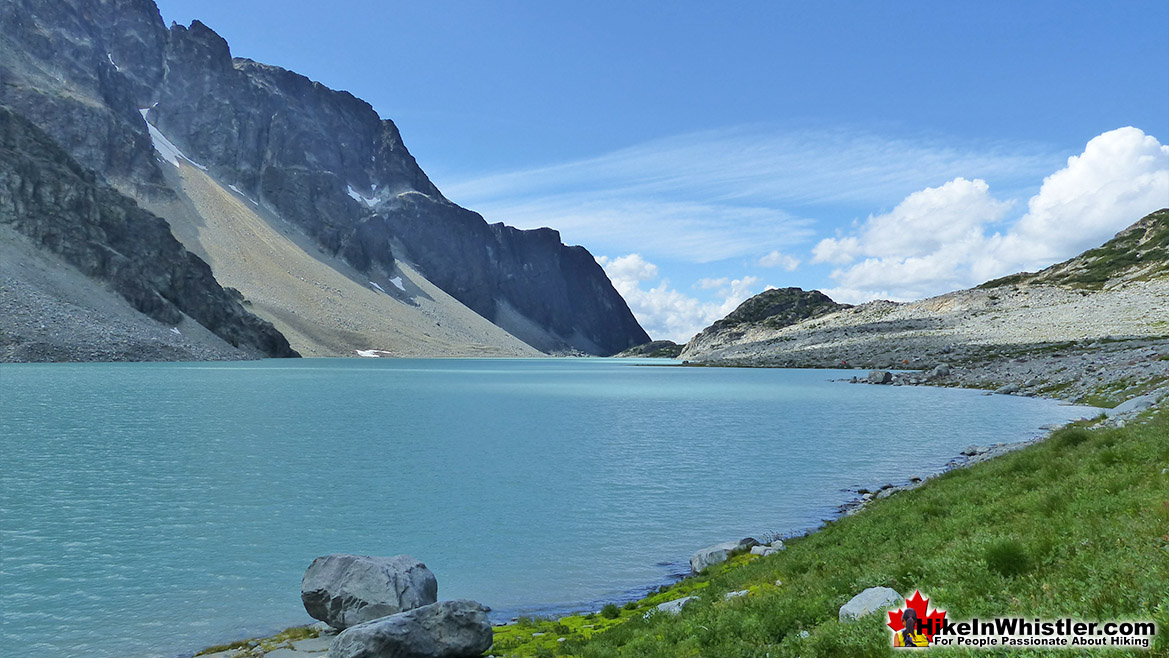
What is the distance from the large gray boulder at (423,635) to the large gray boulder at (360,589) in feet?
5.99

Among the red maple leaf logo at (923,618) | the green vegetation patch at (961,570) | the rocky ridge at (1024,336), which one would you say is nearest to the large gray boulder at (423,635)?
the green vegetation patch at (961,570)

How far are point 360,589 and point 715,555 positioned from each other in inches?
348

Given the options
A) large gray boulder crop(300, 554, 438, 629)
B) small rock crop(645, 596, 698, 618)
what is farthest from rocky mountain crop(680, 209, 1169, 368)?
large gray boulder crop(300, 554, 438, 629)

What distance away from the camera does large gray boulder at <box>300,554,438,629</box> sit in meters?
13.9

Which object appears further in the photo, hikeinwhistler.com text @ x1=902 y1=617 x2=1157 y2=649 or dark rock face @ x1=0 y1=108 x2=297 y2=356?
dark rock face @ x1=0 y1=108 x2=297 y2=356

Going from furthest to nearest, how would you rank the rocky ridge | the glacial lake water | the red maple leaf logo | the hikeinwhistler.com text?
the rocky ridge → the glacial lake water → the red maple leaf logo → the hikeinwhistler.com text

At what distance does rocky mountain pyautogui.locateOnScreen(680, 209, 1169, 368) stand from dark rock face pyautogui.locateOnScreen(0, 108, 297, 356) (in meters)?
138

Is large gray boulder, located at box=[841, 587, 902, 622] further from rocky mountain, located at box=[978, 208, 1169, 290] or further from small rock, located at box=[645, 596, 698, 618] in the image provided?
rocky mountain, located at box=[978, 208, 1169, 290]

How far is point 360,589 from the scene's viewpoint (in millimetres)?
14188

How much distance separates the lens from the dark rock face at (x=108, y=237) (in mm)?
148625

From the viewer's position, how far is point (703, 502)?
82.4 ft

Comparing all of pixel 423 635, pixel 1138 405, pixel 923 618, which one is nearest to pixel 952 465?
pixel 1138 405

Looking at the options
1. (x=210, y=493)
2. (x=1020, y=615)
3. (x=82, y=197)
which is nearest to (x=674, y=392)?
(x=210, y=493)

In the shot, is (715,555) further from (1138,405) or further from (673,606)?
(1138,405)
